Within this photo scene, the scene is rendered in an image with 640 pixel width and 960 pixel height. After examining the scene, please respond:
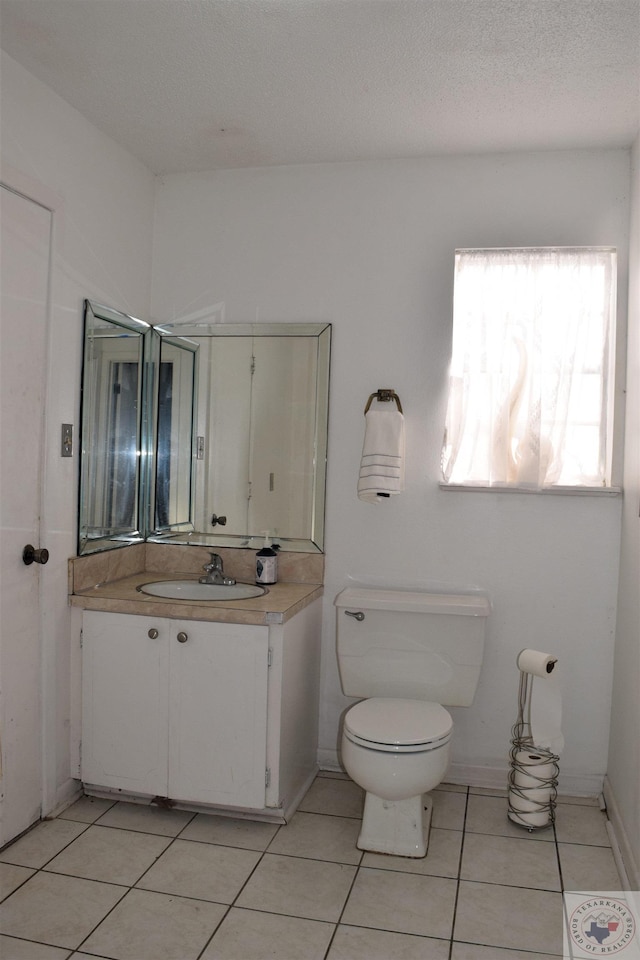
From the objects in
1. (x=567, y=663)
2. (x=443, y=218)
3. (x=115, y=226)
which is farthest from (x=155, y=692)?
(x=443, y=218)

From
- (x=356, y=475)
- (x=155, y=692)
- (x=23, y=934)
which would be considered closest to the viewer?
(x=23, y=934)

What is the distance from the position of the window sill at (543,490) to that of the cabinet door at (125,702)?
3.99 ft

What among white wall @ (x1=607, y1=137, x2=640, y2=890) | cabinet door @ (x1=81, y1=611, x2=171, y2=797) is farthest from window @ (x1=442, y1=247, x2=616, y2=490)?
cabinet door @ (x1=81, y1=611, x2=171, y2=797)

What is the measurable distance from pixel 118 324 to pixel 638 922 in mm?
2631

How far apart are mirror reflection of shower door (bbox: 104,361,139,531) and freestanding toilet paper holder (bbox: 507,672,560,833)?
5.74 ft

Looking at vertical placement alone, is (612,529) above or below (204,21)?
below

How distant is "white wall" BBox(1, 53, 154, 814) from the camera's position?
7.93ft

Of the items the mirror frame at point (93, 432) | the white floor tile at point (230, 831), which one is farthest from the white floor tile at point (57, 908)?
the mirror frame at point (93, 432)

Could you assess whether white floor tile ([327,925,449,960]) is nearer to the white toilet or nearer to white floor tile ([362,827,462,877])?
white floor tile ([362,827,462,877])

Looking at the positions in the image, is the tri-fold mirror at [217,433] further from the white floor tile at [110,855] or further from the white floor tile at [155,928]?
the white floor tile at [155,928]

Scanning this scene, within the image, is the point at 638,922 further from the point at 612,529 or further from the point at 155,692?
the point at 155,692

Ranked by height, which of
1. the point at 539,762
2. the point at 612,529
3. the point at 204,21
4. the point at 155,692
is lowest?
the point at 539,762

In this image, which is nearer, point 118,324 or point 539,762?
point 539,762

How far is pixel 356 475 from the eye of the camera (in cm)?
306
